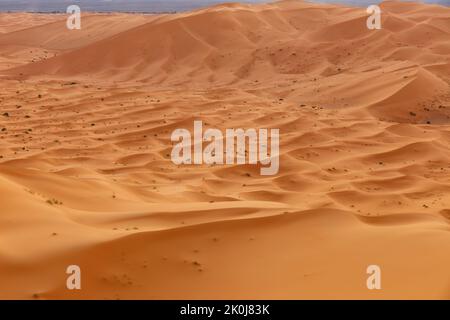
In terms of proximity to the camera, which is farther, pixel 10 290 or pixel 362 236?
pixel 362 236

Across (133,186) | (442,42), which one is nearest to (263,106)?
(133,186)

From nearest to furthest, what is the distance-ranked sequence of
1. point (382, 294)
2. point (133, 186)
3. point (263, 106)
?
1. point (382, 294)
2. point (133, 186)
3. point (263, 106)

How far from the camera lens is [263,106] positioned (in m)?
8.98

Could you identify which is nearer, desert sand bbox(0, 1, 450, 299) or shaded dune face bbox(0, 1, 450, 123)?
desert sand bbox(0, 1, 450, 299)

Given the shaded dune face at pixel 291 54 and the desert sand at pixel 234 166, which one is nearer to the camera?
the desert sand at pixel 234 166

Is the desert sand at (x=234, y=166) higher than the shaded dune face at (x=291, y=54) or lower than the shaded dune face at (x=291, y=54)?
lower

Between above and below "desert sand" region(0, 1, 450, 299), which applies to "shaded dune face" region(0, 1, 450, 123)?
above

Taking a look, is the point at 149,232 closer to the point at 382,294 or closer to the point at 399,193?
the point at 382,294

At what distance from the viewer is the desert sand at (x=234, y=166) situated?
2.93 metres

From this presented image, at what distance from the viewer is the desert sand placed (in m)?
2.93

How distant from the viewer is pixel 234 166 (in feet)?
19.6

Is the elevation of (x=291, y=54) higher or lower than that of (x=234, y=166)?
higher

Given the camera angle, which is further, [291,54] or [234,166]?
[291,54]
